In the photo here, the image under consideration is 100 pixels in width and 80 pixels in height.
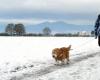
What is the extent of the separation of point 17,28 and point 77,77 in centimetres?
9855

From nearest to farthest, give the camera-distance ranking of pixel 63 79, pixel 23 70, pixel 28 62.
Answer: pixel 63 79, pixel 23 70, pixel 28 62

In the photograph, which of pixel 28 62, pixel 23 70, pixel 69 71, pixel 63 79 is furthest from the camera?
pixel 28 62

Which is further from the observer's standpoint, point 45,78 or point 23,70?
point 23,70

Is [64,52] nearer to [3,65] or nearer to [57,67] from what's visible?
[57,67]

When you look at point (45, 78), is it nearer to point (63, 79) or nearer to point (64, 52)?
point (63, 79)

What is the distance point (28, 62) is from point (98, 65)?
4152 millimetres

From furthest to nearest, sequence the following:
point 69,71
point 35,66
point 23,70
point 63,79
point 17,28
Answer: point 17,28 < point 35,66 < point 23,70 < point 69,71 < point 63,79

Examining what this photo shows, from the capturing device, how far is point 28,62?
66.4ft

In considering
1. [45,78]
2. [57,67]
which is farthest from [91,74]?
[57,67]

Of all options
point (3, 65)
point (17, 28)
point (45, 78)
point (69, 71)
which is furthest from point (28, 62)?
point (17, 28)

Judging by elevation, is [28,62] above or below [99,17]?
below

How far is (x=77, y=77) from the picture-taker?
565 inches

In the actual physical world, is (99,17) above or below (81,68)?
above

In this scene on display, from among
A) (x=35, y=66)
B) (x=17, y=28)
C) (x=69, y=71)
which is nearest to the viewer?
(x=69, y=71)
